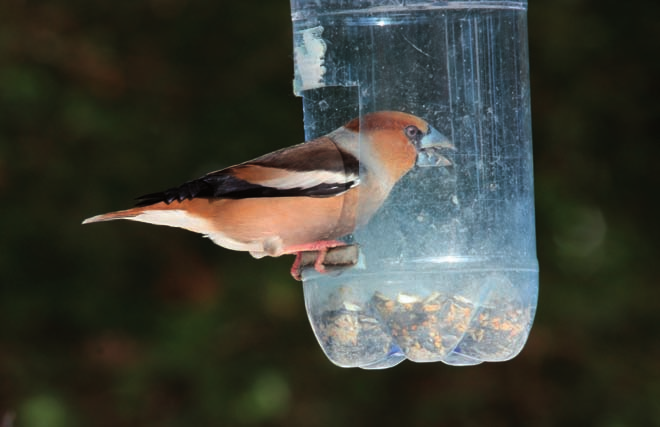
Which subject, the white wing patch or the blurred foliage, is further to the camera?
the blurred foliage

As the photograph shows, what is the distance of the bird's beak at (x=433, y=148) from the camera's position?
490 cm

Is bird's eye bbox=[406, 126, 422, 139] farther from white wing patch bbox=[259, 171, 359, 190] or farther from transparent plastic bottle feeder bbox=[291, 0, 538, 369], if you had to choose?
white wing patch bbox=[259, 171, 359, 190]

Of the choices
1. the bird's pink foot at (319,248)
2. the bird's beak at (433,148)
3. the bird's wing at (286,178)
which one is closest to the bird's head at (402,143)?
the bird's beak at (433,148)

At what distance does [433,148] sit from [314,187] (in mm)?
475

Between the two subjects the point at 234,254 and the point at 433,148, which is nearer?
the point at 433,148

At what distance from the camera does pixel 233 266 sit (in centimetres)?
970

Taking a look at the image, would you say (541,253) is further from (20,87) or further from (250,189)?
(250,189)

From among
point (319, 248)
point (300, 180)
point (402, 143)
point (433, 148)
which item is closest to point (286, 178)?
point (300, 180)

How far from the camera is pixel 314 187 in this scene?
4.85 meters

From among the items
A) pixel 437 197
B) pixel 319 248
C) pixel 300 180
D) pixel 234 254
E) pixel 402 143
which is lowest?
pixel 234 254

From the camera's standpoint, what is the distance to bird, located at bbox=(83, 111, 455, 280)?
4855mm

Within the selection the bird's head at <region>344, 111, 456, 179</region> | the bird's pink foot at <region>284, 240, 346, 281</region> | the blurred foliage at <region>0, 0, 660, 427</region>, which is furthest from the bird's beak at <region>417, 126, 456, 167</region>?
the blurred foliage at <region>0, 0, 660, 427</region>

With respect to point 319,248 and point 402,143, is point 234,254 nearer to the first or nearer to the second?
point 319,248

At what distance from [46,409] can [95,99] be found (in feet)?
7.59
